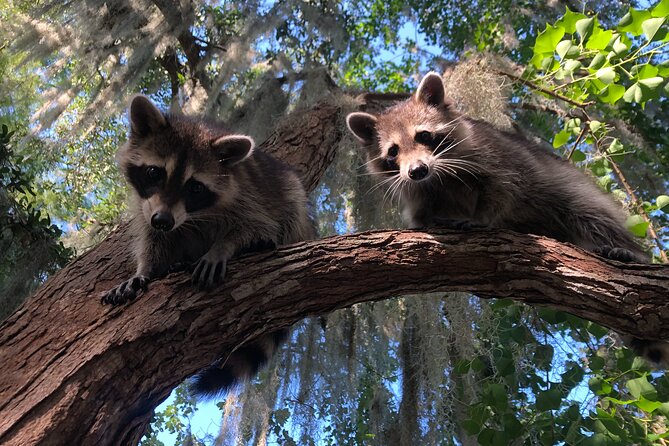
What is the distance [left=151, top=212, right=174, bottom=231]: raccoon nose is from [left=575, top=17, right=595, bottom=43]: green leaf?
71.6 inches

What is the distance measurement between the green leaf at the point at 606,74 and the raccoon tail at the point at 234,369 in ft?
5.84

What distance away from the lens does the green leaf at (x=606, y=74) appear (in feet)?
7.31

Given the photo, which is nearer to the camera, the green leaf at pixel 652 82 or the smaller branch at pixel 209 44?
the green leaf at pixel 652 82

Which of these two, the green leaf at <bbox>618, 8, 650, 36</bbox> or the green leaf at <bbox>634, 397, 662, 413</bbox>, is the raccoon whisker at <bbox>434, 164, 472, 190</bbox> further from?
the green leaf at <bbox>634, 397, 662, 413</bbox>

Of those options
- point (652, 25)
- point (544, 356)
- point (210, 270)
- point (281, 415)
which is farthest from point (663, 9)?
point (281, 415)

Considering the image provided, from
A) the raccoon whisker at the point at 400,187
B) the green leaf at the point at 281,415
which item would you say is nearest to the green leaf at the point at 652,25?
the raccoon whisker at the point at 400,187

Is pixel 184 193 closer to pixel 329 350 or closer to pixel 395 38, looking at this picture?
pixel 329 350

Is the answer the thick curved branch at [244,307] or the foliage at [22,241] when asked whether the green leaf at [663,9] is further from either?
the foliage at [22,241]

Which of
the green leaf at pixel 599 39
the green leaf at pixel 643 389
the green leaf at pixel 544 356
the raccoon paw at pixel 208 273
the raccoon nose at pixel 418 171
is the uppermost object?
the green leaf at pixel 599 39

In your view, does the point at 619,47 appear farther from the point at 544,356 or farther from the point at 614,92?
the point at 544,356

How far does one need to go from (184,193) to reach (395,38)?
5.06 meters

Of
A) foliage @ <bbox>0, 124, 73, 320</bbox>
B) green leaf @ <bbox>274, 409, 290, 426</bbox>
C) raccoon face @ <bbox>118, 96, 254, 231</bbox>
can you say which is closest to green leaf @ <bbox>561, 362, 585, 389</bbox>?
raccoon face @ <bbox>118, 96, 254, 231</bbox>

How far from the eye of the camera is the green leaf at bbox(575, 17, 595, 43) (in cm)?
219

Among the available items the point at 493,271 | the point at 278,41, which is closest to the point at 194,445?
the point at 493,271
